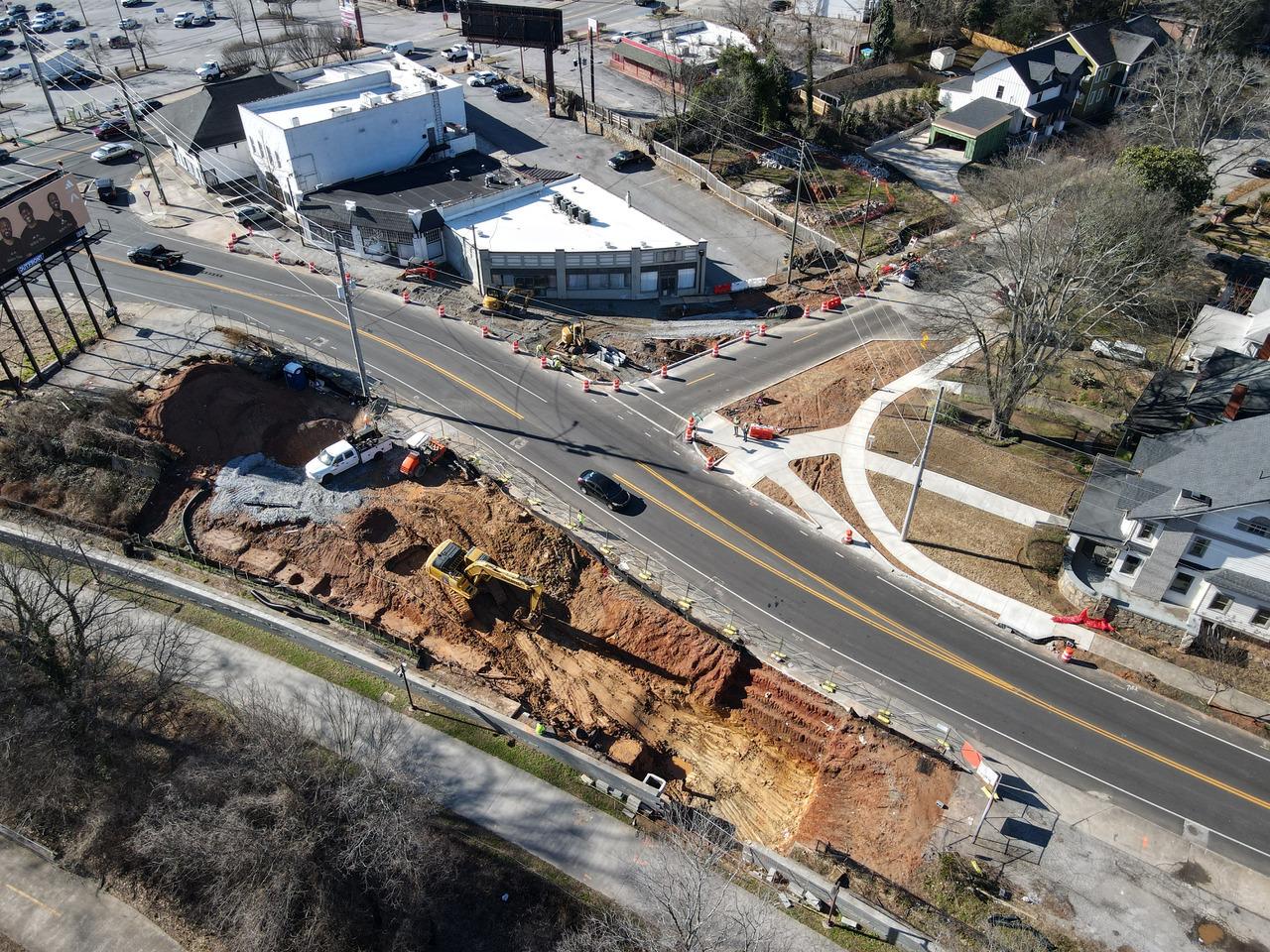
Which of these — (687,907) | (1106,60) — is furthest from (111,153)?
(1106,60)

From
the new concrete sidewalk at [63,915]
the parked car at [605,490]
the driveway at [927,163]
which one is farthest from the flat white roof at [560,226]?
the new concrete sidewalk at [63,915]

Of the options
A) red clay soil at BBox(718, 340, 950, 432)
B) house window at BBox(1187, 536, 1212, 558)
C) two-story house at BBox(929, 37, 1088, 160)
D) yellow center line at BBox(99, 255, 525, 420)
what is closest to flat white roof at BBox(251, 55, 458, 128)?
yellow center line at BBox(99, 255, 525, 420)

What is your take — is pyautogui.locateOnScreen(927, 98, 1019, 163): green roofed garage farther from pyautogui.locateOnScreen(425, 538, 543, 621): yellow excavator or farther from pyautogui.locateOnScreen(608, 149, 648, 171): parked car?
pyautogui.locateOnScreen(425, 538, 543, 621): yellow excavator

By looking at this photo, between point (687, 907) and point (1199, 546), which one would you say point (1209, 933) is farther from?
point (687, 907)

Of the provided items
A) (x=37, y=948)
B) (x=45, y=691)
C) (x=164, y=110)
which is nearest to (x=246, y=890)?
(x=37, y=948)

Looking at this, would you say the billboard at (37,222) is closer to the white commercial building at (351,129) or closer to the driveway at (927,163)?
the white commercial building at (351,129)

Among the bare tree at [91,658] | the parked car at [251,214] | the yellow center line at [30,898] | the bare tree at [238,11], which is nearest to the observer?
the yellow center line at [30,898]
